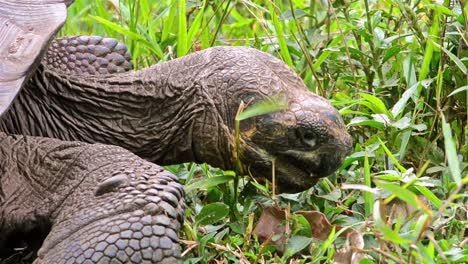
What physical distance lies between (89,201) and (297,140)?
2.33ft

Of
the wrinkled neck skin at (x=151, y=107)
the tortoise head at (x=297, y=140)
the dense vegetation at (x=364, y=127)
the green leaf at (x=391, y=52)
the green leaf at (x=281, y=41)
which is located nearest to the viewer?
the dense vegetation at (x=364, y=127)

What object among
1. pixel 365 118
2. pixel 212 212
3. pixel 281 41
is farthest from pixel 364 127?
pixel 212 212

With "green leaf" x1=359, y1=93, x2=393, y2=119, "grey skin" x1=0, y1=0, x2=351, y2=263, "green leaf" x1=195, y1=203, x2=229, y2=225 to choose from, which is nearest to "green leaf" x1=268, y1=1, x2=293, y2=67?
"green leaf" x1=359, y1=93, x2=393, y2=119

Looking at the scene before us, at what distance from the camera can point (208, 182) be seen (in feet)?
12.5

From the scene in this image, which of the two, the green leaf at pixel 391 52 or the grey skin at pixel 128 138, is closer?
the grey skin at pixel 128 138

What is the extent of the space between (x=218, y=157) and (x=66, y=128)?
1.67 feet

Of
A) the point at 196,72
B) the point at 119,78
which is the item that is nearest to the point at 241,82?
the point at 196,72

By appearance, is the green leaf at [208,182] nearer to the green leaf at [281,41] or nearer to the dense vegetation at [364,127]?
the dense vegetation at [364,127]

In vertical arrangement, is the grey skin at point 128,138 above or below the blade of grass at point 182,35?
above

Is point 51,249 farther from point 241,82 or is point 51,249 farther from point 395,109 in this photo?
point 395,109

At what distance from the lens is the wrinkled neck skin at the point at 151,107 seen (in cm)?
378

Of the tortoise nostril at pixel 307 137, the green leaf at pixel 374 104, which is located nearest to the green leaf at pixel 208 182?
the tortoise nostril at pixel 307 137

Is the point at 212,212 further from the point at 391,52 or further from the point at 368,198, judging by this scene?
the point at 391,52

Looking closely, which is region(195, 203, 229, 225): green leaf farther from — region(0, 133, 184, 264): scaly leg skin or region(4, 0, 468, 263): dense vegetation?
region(0, 133, 184, 264): scaly leg skin
